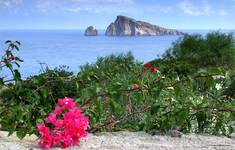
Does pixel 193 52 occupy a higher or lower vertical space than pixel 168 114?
lower

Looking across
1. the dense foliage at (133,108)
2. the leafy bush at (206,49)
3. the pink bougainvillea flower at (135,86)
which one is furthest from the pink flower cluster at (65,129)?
the leafy bush at (206,49)

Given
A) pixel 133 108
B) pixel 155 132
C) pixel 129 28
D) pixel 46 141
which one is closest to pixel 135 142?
pixel 155 132

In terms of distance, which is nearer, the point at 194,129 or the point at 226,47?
the point at 194,129

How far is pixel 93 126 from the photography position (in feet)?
13.2

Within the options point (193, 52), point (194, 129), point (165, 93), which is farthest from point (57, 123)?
point (193, 52)

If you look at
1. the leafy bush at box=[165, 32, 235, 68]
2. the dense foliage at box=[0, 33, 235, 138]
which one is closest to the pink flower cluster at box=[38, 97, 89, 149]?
the dense foliage at box=[0, 33, 235, 138]

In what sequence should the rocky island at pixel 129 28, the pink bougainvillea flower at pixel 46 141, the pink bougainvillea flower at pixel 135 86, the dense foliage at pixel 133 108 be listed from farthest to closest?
the rocky island at pixel 129 28 → the pink bougainvillea flower at pixel 135 86 → the dense foliage at pixel 133 108 → the pink bougainvillea flower at pixel 46 141

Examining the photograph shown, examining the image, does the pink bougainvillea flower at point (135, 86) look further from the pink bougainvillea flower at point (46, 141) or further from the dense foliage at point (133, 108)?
the pink bougainvillea flower at point (46, 141)

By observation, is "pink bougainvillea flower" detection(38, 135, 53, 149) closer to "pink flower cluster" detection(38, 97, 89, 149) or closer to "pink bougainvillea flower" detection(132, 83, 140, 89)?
"pink flower cluster" detection(38, 97, 89, 149)

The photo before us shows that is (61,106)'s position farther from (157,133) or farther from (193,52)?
(193,52)

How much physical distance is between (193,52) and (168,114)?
1553 cm

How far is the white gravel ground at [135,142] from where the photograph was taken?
132 inches

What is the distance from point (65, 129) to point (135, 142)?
44cm

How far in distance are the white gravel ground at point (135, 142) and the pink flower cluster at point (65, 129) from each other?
0.06 metres
